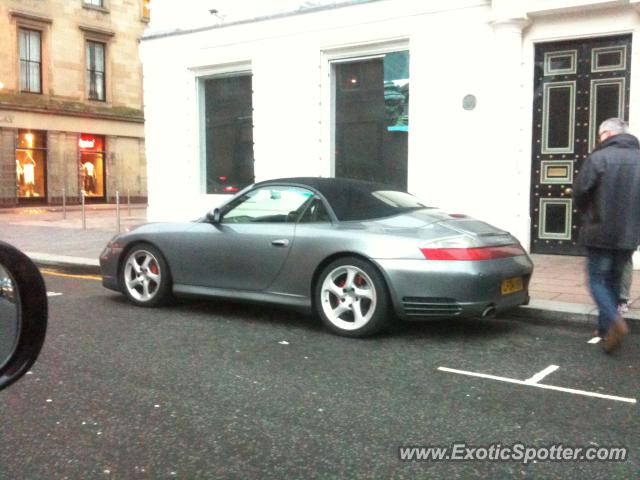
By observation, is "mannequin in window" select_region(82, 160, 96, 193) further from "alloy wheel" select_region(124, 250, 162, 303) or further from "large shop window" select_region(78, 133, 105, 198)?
"alloy wheel" select_region(124, 250, 162, 303)

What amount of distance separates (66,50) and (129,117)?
13.0ft

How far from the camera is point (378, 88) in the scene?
40.9ft

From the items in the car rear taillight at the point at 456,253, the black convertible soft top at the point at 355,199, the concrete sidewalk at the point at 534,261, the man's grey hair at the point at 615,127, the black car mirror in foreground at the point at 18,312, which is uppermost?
the man's grey hair at the point at 615,127

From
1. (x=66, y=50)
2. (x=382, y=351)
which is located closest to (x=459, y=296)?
(x=382, y=351)

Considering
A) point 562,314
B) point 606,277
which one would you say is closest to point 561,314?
point 562,314

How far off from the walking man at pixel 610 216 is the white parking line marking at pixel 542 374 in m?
0.57

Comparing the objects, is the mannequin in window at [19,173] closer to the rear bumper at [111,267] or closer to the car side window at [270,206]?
the rear bumper at [111,267]

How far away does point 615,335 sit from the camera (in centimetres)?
533

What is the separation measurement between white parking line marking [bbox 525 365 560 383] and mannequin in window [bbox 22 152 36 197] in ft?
90.5

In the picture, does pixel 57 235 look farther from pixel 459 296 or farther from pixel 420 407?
pixel 420 407

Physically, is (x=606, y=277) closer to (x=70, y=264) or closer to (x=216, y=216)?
(x=216, y=216)

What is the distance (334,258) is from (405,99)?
661 centimetres

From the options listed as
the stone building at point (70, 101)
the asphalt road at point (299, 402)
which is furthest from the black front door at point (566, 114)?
the stone building at point (70, 101)

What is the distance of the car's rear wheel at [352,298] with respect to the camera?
5828 millimetres
